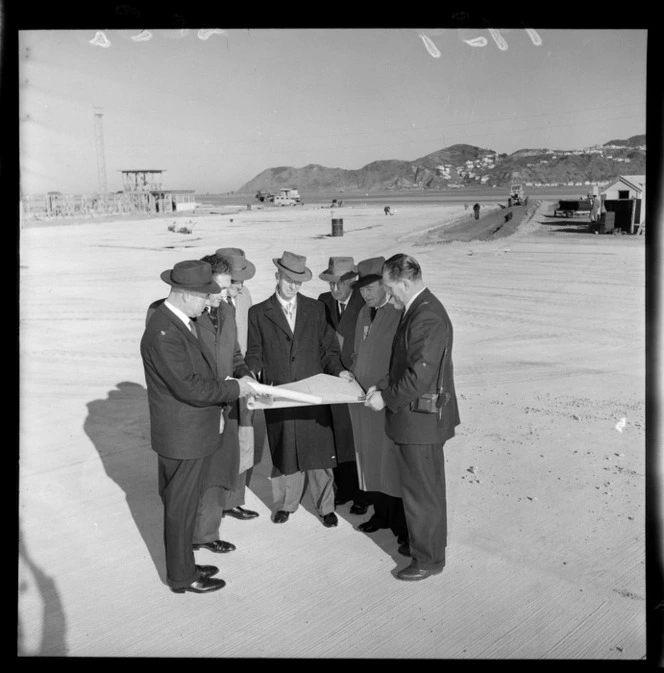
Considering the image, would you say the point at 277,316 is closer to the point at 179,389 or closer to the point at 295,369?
the point at 295,369

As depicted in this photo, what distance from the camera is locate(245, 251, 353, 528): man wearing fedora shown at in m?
4.97

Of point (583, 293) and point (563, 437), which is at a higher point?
point (583, 293)

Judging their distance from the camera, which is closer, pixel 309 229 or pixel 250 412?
pixel 250 412

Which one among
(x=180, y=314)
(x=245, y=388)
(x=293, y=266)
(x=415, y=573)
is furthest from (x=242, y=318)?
(x=415, y=573)

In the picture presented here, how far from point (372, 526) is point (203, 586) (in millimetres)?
1295

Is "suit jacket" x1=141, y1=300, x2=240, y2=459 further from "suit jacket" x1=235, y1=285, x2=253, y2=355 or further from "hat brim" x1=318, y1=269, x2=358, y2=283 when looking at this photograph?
"hat brim" x1=318, y1=269, x2=358, y2=283

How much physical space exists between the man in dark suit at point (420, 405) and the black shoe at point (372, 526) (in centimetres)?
63

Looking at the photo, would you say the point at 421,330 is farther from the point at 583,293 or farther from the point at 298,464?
the point at 583,293

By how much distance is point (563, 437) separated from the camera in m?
6.38

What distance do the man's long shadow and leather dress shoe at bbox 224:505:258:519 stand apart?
1.61 feet

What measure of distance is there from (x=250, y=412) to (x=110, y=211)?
3889 cm

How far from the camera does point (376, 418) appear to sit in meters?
4.96
